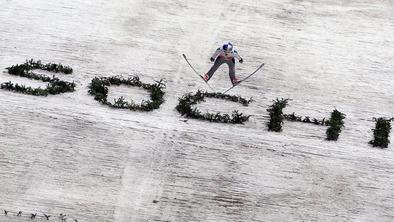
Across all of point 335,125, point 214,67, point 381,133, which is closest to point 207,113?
point 214,67

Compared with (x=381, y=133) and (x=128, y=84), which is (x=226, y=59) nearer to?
(x=128, y=84)

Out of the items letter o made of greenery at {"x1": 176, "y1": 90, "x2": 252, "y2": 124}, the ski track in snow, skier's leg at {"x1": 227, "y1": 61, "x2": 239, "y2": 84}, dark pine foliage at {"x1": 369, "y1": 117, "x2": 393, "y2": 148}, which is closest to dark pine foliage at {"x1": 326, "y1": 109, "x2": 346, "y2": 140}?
the ski track in snow

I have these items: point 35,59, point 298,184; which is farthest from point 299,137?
point 35,59

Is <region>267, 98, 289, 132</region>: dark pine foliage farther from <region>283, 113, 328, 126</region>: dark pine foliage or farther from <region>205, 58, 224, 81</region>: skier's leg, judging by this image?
<region>205, 58, 224, 81</region>: skier's leg

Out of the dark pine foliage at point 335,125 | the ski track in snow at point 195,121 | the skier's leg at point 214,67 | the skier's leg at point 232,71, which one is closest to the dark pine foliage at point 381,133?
Answer: the ski track in snow at point 195,121

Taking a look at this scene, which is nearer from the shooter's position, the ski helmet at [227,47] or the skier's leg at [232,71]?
the ski helmet at [227,47]

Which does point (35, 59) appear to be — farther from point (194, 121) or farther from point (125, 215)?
point (125, 215)

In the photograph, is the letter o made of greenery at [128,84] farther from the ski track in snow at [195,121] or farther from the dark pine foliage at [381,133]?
the dark pine foliage at [381,133]
